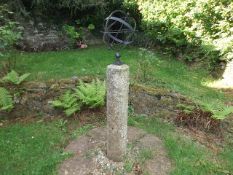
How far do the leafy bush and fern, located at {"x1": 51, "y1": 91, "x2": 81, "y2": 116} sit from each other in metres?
4.30

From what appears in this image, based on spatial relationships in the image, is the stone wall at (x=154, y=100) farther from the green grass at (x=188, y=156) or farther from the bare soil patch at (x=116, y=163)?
the bare soil patch at (x=116, y=163)

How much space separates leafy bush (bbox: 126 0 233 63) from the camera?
9422 millimetres

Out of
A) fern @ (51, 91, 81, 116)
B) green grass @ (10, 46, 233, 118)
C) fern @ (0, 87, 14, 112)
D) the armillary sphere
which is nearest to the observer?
the armillary sphere

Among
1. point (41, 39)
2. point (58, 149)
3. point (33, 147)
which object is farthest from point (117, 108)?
point (41, 39)

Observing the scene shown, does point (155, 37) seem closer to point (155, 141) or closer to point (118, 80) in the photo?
point (155, 141)

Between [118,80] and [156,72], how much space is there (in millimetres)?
3957

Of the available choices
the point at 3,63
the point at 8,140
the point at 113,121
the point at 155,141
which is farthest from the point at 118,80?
the point at 3,63

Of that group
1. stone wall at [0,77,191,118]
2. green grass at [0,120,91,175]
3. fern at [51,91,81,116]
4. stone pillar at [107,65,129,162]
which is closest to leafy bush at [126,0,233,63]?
stone wall at [0,77,191,118]

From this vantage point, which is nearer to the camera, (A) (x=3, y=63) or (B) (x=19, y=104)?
(B) (x=19, y=104)

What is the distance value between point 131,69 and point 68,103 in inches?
96.0

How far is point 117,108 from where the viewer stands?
5.29m

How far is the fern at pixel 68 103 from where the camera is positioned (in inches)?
274

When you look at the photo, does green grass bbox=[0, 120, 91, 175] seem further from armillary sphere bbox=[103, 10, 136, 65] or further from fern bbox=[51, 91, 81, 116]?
armillary sphere bbox=[103, 10, 136, 65]

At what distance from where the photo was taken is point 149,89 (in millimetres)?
7695
